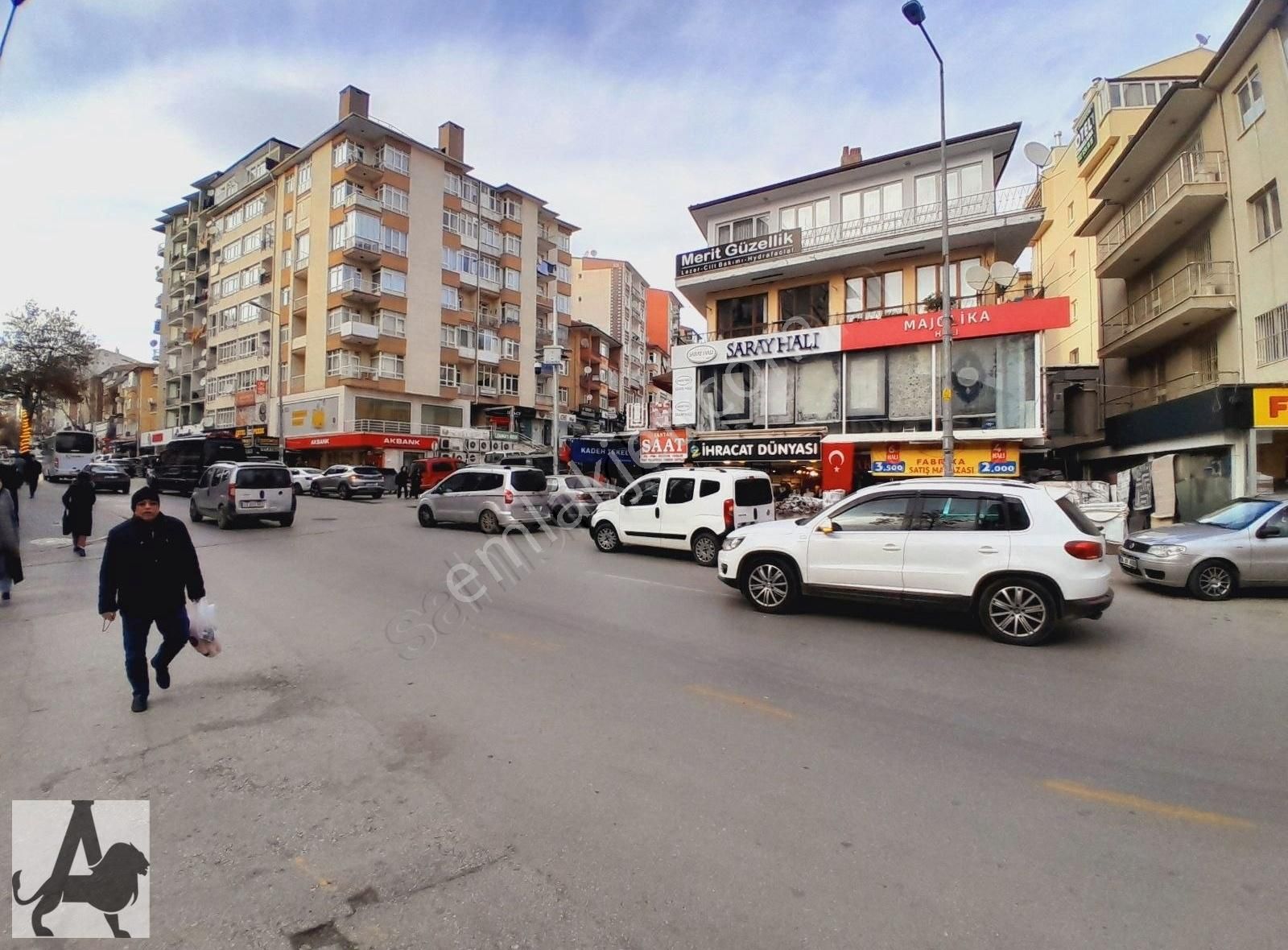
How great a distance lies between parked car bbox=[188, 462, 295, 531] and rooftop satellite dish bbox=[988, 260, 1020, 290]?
2183 centimetres

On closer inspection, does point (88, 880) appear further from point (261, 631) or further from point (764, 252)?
point (764, 252)

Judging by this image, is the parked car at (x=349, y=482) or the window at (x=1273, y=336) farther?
the parked car at (x=349, y=482)

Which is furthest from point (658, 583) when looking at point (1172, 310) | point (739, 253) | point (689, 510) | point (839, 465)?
point (739, 253)

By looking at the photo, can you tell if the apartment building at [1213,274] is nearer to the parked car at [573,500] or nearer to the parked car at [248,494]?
the parked car at [573,500]

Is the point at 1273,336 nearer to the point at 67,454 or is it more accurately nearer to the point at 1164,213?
the point at 1164,213

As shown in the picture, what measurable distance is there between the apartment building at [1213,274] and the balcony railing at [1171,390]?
0.06m

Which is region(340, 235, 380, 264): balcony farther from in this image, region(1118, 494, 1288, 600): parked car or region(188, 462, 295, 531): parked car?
region(1118, 494, 1288, 600): parked car

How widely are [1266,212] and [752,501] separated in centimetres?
1550

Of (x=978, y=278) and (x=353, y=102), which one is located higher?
(x=353, y=102)

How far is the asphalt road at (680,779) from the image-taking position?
2617 millimetres

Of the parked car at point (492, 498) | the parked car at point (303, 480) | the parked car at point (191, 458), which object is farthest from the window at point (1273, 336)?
the parked car at point (303, 480)

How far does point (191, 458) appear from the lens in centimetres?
2695

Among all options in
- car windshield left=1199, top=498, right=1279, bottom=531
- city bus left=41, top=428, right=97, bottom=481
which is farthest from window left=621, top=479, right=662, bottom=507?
city bus left=41, top=428, right=97, bottom=481

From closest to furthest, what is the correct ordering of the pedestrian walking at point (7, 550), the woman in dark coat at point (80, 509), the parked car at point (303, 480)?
the pedestrian walking at point (7, 550) → the woman in dark coat at point (80, 509) → the parked car at point (303, 480)
